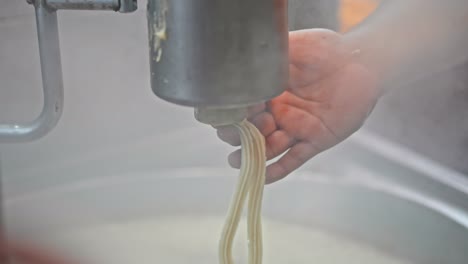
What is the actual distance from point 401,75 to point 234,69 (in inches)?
16.3

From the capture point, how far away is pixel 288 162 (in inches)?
24.5

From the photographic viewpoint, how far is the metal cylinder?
337 millimetres

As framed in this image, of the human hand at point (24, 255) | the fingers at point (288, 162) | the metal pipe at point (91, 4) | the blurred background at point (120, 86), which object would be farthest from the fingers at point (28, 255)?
the metal pipe at point (91, 4)

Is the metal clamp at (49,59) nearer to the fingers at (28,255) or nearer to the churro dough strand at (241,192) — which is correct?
the churro dough strand at (241,192)

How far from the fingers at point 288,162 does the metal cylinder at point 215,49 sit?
0.86 ft

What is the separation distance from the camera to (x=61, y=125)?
88cm

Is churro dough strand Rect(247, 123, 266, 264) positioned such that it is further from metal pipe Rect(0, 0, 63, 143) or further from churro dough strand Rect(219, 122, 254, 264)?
metal pipe Rect(0, 0, 63, 143)

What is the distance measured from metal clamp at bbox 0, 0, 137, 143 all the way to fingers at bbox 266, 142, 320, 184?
0.83ft

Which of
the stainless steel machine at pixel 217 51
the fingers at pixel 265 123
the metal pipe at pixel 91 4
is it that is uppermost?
the metal pipe at pixel 91 4

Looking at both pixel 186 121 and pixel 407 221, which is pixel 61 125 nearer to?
pixel 186 121

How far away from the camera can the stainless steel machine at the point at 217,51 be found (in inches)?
13.3

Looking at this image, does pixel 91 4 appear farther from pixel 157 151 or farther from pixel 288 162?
pixel 157 151

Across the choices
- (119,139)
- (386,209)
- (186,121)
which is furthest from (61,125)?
(386,209)

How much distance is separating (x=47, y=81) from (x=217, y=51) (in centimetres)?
17
